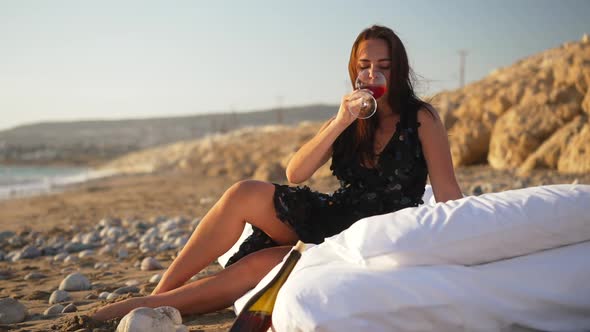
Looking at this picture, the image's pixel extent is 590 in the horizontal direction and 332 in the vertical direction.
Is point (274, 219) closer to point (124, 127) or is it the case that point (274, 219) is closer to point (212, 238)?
point (212, 238)

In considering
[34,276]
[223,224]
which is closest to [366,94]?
[223,224]

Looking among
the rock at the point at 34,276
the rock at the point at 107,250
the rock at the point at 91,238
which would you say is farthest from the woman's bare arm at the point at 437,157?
the rock at the point at 91,238

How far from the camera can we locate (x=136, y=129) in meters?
80.6

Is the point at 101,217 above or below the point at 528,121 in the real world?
below

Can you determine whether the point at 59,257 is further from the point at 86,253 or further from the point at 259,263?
the point at 259,263

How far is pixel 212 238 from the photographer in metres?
2.79

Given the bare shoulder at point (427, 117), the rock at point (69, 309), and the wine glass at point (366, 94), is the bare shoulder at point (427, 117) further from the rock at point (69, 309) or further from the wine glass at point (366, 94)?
the rock at point (69, 309)

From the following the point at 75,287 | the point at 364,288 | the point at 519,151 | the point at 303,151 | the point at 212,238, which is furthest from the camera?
the point at 519,151

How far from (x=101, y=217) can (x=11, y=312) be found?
A: 6.59 m

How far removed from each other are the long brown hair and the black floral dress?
77mm

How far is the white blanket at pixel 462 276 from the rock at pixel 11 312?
1751mm

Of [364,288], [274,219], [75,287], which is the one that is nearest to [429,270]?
[364,288]

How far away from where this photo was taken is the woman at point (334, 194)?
2.79 metres

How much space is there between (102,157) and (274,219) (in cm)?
4734
